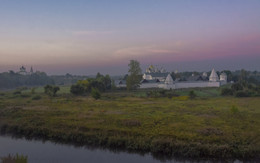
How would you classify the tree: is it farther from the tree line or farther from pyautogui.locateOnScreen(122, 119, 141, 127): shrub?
the tree line

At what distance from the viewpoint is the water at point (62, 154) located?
39.7 ft

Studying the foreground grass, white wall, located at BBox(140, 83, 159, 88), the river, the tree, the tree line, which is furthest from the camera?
the tree line

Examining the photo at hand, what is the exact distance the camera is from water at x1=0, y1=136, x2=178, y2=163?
39.7 feet

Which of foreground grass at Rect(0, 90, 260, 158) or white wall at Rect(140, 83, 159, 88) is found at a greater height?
white wall at Rect(140, 83, 159, 88)

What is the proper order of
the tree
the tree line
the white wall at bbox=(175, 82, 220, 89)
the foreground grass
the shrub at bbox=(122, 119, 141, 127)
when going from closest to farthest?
the foreground grass, the shrub at bbox=(122, 119, 141, 127), the tree, the white wall at bbox=(175, 82, 220, 89), the tree line

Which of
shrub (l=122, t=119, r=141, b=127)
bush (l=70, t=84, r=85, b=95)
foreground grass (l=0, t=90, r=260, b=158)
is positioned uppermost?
bush (l=70, t=84, r=85, b=95)

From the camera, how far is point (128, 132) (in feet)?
49.2

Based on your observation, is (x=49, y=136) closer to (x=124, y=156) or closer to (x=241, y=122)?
(x=124, y=156)

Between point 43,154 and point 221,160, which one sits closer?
point 221,160

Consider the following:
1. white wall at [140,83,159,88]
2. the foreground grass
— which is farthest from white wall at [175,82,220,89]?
the foreground grass

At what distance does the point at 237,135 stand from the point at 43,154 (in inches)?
496

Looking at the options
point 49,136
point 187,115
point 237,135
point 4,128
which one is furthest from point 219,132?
point 4,128

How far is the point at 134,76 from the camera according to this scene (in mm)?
50281

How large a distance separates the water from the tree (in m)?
35.2
